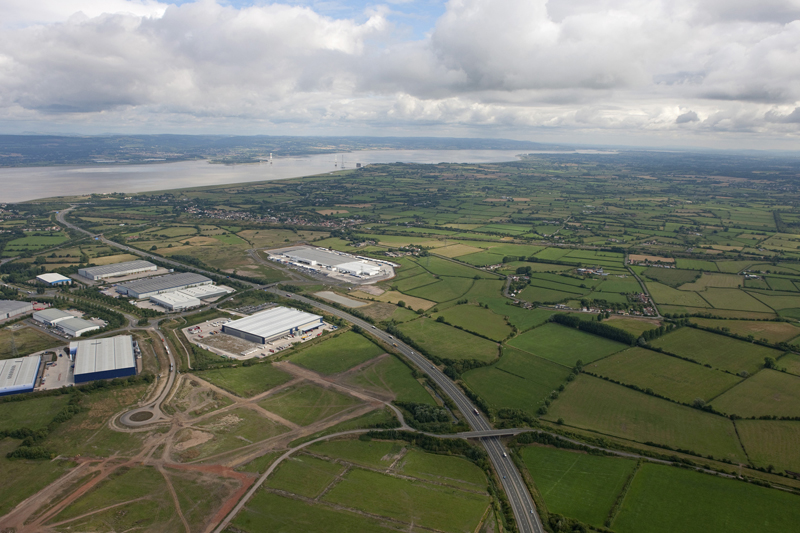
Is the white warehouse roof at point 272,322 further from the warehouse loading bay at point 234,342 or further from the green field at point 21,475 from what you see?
the green field at point 21,475

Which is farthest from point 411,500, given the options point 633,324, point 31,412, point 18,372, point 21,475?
point 633,324

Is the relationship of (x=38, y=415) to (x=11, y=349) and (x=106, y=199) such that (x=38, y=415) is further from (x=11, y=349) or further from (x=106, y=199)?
(x=106, y=199)

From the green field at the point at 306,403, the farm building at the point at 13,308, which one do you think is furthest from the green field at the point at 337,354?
the farm building at the point at 13,308

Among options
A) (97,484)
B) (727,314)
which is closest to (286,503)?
(97,484)

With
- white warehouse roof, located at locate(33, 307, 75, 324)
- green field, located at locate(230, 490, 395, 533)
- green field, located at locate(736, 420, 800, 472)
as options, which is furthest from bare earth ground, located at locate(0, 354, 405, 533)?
green field, located at locate(736, 420, 800, 472)

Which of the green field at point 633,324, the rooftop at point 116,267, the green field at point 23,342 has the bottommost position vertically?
the green field at point 23,342
